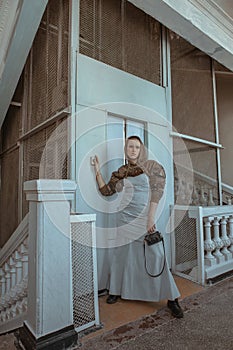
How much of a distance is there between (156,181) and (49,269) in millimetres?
1007

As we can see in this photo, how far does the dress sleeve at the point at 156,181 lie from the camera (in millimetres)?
1829

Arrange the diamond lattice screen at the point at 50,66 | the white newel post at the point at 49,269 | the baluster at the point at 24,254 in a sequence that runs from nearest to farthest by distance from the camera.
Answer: the white newel post at the point at 49,269, the baluster at the point at 24,254, the diamond lattice screen at the point at 50,66

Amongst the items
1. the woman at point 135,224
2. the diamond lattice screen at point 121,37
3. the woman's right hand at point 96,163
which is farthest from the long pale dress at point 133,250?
the diamond lattice screen at point 121,37

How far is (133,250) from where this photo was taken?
1.92 m

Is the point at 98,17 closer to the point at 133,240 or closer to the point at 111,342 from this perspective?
the point at 133,240

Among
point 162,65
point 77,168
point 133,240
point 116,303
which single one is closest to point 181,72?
point 162,65

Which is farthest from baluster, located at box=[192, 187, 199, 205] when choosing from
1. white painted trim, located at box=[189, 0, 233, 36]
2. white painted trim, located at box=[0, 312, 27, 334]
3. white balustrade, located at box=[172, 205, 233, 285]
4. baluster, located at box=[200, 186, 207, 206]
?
white painted trim, located at box=[0, 312, 27, 334]

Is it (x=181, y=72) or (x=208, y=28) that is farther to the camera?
(x=181, y=72)

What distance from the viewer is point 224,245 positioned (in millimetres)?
2574

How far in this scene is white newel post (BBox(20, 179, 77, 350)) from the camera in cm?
127

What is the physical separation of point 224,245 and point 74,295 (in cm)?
182

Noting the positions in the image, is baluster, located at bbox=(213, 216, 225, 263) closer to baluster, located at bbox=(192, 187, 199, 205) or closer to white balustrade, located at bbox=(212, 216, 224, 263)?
white balustrade, located at bbox=(212, 216, 224, 263)

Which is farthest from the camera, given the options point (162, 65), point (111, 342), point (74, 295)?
point (162, 65)

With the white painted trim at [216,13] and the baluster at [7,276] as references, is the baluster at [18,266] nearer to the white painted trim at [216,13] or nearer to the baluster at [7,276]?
the baluster at [7,276]
